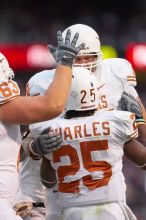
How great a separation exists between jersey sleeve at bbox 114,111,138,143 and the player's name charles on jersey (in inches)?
2.0

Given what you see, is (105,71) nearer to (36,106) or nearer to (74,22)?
(36,106)

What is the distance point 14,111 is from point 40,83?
103 cm

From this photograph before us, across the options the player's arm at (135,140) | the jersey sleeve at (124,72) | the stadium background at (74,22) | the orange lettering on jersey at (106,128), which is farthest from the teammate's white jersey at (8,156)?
the stadium background at (74,22)

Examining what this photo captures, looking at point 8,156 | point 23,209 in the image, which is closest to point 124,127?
point 8,156

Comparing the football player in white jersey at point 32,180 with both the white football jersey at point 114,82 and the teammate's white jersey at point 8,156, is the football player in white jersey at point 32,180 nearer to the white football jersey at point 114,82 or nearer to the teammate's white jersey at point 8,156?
the white football jersey at point 114,82

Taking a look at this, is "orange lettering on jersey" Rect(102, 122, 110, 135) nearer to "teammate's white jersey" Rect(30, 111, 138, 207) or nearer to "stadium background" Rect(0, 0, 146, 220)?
"teammate's white jersey" Rect(30, 111, 138, 207)

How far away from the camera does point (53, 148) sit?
3.80 metres

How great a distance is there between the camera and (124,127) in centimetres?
380

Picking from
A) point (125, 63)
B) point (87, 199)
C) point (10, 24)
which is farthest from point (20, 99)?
point (10, 24)

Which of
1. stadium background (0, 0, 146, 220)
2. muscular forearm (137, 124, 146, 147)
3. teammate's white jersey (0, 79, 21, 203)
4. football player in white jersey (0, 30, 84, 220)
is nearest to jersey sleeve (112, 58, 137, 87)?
muscular forearm (137, 124, 146, 147)

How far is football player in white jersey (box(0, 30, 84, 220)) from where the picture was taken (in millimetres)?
3457

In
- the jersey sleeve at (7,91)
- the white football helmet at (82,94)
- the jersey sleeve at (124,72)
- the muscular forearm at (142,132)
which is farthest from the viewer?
the jersey sleeve at (124,72)

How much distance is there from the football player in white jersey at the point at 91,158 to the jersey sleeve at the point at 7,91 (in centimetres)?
41

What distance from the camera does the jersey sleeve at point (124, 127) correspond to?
12.5 ft
